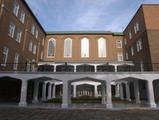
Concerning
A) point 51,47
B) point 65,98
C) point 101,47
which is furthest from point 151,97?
point 51,47

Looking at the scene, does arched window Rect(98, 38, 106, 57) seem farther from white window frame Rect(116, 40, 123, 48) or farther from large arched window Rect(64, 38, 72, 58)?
large arched window Rect(64, 38, 72, 58)

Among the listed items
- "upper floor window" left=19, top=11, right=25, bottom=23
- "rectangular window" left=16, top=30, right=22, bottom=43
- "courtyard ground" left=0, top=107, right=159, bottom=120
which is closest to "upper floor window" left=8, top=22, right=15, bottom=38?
"rectangular window" left=16, top=30, right=22, bottom=43

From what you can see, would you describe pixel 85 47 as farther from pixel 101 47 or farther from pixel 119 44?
pixel 119 44

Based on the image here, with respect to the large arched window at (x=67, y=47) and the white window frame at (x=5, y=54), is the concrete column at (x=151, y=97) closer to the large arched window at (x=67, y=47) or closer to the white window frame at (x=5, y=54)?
the white window frame at (x=5, y=54)

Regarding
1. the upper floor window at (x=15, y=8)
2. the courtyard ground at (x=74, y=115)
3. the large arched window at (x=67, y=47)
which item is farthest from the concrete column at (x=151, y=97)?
the large arched window at (x=67, y=47)

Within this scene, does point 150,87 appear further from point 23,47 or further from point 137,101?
point 23,47

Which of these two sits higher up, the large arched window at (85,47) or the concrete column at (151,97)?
the large arched window at (85,47)

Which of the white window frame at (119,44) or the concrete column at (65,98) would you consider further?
the white window frame at (119,44)

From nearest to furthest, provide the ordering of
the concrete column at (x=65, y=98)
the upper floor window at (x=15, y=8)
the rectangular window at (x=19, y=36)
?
the concrete column at (x=65, y=98) → the upper floor window at (x=15, y=8) → the rectangular window at (x=19, y=36)

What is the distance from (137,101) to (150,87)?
15.2 ft

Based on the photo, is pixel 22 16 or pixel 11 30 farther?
pixel 22 16

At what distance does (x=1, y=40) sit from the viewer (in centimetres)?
1798

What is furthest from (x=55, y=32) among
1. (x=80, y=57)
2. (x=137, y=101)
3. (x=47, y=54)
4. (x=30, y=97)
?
(x=137, y=101)

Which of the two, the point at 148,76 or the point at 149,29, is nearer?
the point at 148,76
